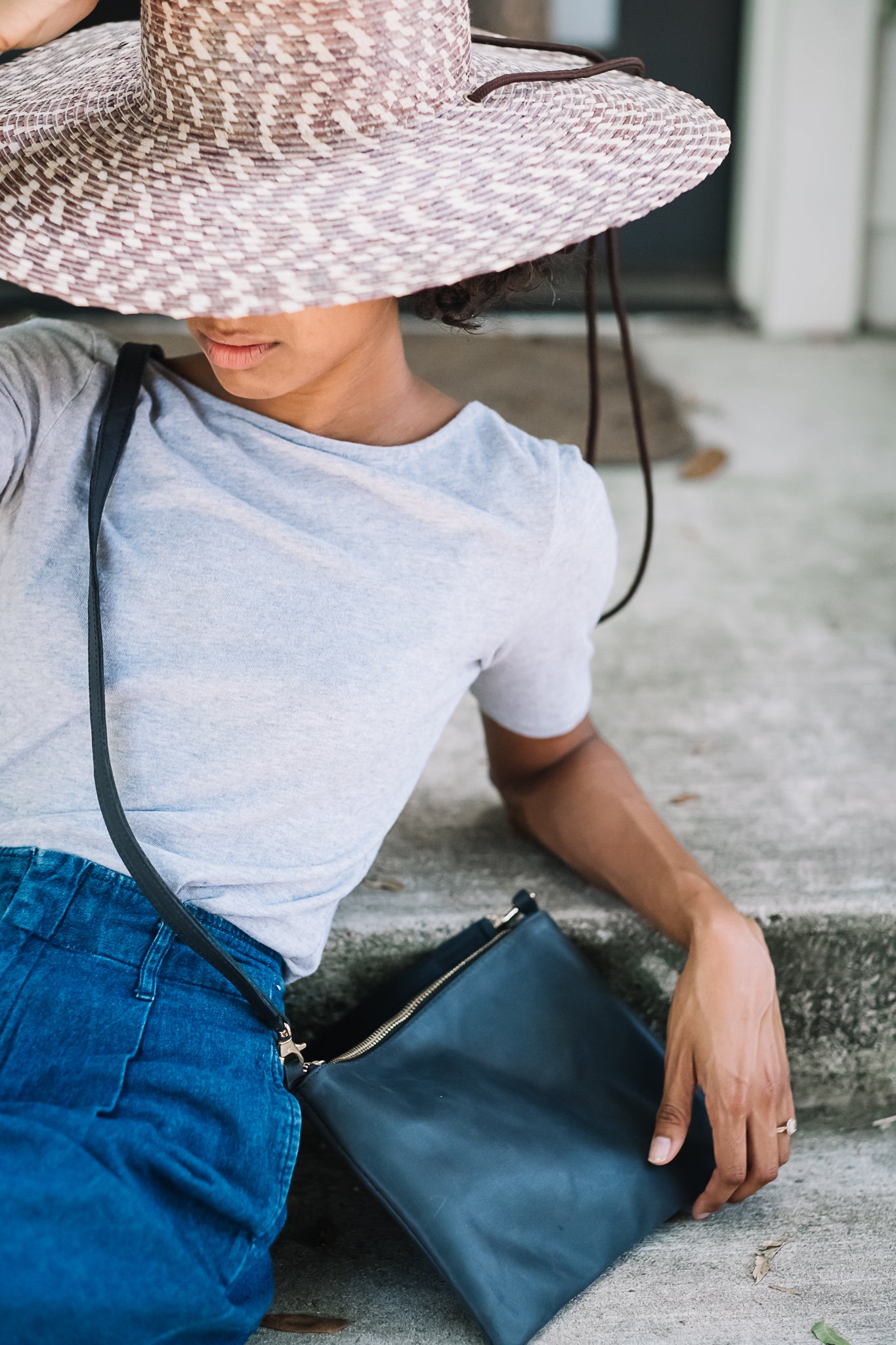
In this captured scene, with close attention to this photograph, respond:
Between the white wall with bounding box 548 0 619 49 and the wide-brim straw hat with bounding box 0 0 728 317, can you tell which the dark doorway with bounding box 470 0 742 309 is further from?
the wide-brim straw hat with bounding box 0 0 728 317

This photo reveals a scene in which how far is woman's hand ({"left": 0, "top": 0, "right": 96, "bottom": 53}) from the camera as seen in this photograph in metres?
1.20

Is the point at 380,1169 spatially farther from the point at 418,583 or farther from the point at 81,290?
the point at 81,290

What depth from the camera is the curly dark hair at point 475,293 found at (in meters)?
1.49

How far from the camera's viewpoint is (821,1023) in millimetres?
1803

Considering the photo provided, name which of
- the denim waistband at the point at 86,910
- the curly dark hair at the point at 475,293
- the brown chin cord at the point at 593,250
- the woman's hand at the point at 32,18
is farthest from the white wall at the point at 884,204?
the denim waistband at the point at 86,910

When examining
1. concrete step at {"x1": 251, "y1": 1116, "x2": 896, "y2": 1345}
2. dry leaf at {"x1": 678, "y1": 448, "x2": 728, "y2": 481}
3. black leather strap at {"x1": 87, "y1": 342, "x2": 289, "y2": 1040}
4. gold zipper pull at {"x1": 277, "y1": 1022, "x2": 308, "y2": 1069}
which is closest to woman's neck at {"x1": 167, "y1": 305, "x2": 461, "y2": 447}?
black leather strap at {"x1": 87, "y1": 342, "x2": 289, "y2": 1040}

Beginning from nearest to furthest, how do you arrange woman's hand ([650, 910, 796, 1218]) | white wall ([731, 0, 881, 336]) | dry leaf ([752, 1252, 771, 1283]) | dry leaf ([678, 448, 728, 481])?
1. woman's hand ([650, 910, 796, 1218])
2. dry leaf ([752, 1252, 771, 1283])
3. dry leaf ([678, 448, 728, 481])
4. white wall ([731, 0, 881, 336])

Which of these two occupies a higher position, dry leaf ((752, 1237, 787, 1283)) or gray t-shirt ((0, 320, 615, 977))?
gray t-shirt ((0, 320, 615, 977))

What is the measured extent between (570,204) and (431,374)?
114 inches

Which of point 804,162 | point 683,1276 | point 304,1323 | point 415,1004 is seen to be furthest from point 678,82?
point 304,1323

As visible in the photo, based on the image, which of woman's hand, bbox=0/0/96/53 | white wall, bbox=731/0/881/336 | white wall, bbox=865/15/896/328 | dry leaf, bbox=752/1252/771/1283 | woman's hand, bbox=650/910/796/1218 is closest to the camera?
woman's hand, bbox=0/0/96/53

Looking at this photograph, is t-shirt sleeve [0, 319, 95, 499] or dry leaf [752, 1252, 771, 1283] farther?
dry leaf [752, 1252, 771, 1283]

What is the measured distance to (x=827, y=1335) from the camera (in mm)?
1435

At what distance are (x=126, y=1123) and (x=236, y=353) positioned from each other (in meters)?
0.73
